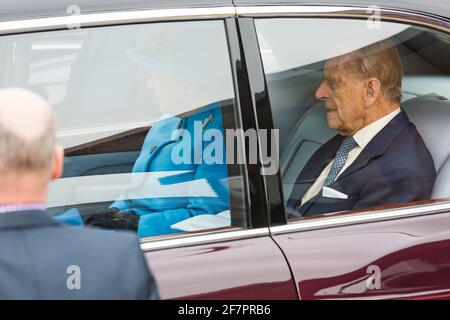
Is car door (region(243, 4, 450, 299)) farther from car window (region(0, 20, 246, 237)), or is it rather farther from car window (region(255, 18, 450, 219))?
car window (region(0, 20, 246, 237))

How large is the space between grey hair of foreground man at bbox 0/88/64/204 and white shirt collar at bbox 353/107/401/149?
59.9 inches

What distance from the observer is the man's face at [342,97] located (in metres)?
3.15

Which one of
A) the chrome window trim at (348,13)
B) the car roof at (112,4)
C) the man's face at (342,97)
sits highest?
the car roof at (112,4)

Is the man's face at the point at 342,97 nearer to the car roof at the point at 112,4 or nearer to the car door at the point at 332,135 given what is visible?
the car door at the point at 332,135

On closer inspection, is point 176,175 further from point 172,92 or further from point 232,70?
point 232,70

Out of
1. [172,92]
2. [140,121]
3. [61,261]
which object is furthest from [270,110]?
[61,261]

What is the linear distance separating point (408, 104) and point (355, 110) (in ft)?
0.67

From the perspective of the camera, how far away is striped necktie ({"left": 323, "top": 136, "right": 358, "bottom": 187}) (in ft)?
10.1

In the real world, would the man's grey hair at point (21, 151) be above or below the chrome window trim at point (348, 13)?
below

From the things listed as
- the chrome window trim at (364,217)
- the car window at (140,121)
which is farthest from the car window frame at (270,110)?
the car window at (140,121)

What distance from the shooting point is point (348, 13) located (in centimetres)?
284

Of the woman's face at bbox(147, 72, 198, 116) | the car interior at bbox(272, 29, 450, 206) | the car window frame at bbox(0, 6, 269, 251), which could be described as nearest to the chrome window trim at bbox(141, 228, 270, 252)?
the car window frame at bbox(0, 6, 269, 251)

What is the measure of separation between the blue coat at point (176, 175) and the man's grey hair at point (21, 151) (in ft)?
3.06

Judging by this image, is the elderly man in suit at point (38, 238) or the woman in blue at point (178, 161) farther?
the woman in blue at point (178, 161)
